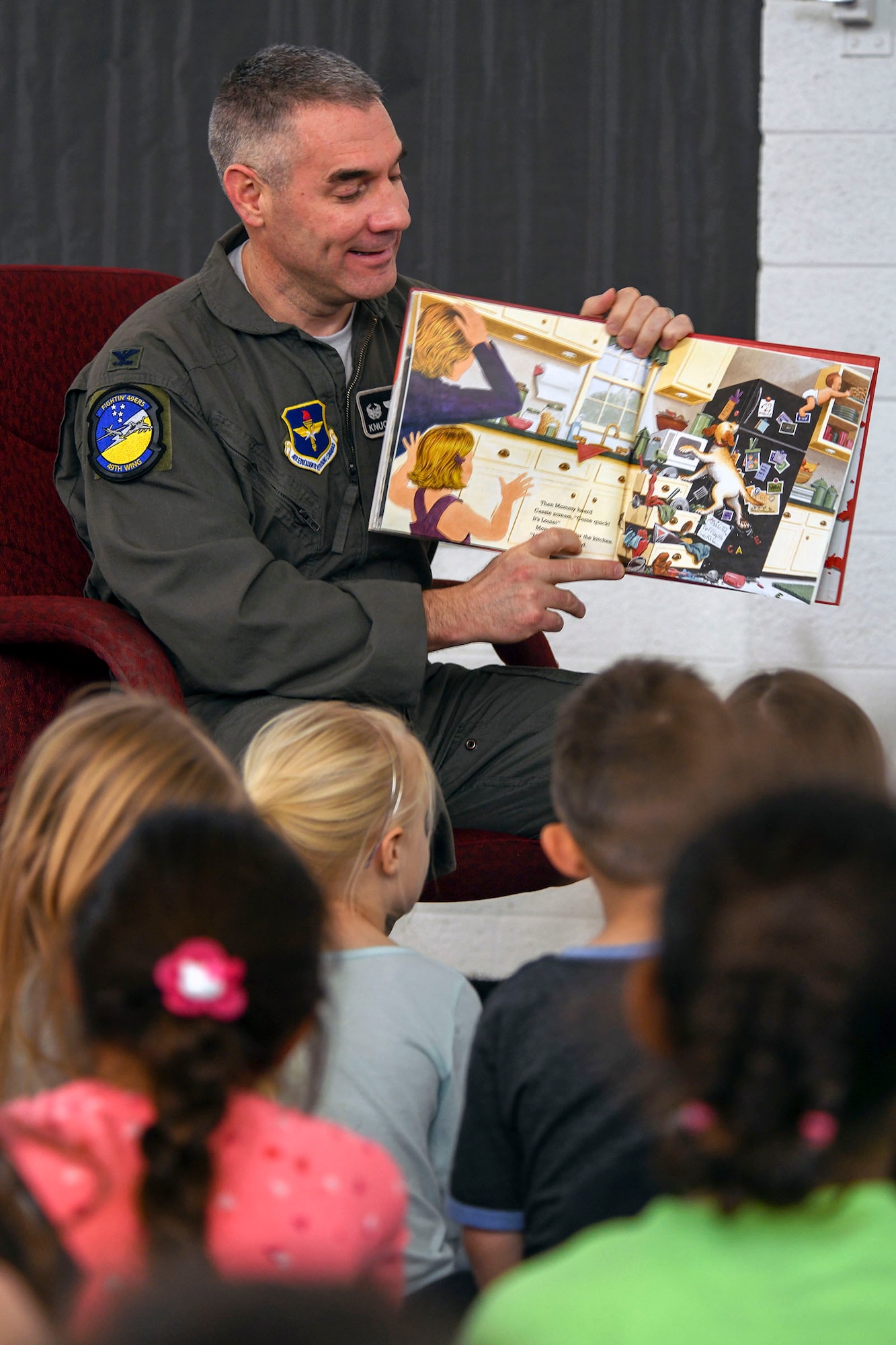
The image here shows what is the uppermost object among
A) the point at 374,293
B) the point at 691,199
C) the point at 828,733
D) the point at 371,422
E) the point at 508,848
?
the point at 691,199

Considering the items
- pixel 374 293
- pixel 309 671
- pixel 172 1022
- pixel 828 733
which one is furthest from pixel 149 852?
pixel 374 293

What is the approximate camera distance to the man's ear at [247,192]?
6.14 feet

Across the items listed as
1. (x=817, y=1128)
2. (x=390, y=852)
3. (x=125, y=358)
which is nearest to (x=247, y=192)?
(x=125, y=358)

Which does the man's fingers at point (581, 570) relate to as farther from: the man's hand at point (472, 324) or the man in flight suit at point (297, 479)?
the man's hand at point (472, 324)

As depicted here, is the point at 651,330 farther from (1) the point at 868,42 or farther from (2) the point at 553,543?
(1) the point at 868,42

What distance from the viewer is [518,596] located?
1688mm

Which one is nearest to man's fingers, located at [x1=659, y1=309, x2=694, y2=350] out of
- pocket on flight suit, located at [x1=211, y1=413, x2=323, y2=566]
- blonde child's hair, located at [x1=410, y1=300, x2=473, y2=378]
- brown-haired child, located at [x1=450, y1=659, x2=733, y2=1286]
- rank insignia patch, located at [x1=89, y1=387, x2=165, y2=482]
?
blonde child's hair, located at [x1=410, y1=300, x2=473, y2=378]

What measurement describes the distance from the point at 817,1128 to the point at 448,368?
48.7 inches

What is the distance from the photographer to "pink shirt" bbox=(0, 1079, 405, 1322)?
677mm

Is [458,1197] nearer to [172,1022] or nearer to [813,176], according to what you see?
[172,1022]

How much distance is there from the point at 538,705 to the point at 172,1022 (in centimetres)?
114

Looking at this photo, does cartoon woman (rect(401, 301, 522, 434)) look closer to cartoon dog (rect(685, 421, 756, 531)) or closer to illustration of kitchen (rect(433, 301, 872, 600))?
illustration of kitchen (rect(433, 301, 872, 600))

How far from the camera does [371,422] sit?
1866 millimetres

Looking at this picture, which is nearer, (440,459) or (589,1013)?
(589,1013)
